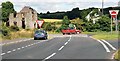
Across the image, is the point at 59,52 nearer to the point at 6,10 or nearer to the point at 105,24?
the point at 105,24

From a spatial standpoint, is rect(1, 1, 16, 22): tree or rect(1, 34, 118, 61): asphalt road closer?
rect(1, 34, 118, 61): asphalt road

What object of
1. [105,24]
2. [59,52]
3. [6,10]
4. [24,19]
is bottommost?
[105,24]

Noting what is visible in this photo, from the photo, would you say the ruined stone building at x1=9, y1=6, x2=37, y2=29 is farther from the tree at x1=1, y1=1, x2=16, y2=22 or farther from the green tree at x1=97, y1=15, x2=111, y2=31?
the green tree at x1=97, y1=15, x2=111, y2=31

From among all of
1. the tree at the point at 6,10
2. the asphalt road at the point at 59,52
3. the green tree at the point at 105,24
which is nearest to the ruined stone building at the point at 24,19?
the tree at the point at 6,10

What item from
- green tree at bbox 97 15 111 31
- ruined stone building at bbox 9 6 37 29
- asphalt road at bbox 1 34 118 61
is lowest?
green tree at bbox 97 15 111 31

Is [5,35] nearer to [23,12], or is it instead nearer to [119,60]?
[119,60]

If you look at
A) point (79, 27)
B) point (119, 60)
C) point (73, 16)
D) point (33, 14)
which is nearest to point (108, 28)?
point (79, 27)

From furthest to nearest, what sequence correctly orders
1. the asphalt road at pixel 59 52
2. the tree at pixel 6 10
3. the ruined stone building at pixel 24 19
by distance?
the tree at pixel 6 10 < the ruined stone building at pixel 24 19 < the asphalt road at pixel 59 52

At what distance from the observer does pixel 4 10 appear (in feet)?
393

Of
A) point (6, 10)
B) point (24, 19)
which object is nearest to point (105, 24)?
point (24, 19)

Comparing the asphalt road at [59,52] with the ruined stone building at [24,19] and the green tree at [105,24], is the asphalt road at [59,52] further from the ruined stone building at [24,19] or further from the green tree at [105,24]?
the ruined stone building at [24,19]

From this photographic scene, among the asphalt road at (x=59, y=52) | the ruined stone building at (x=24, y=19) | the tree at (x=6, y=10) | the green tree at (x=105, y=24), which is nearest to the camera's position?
the asphalt road at (x=59, y=52)

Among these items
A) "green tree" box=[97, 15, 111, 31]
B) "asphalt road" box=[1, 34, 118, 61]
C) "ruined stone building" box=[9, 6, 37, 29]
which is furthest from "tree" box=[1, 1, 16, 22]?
"asphalt road" box=[1, 34, 118, 61]

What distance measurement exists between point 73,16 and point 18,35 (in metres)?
98.7
